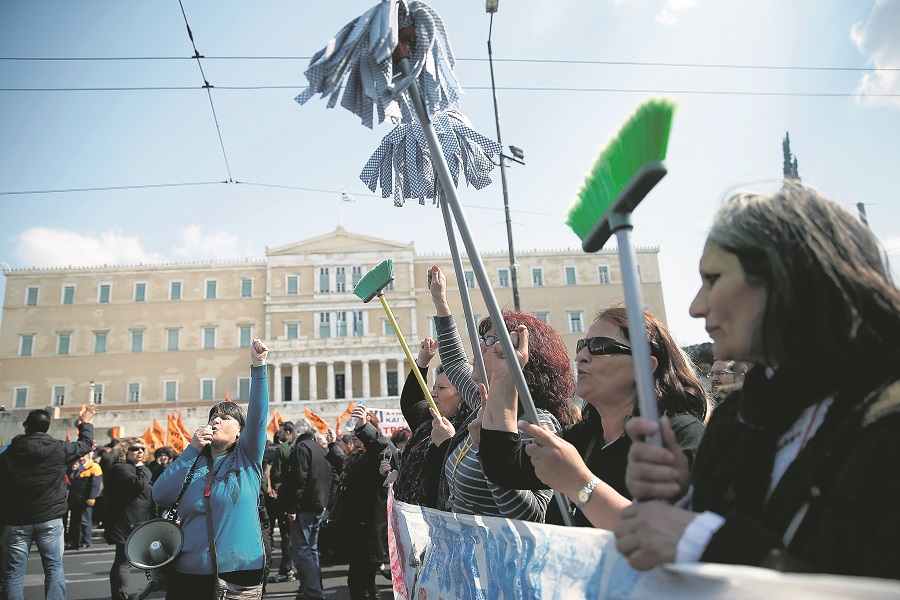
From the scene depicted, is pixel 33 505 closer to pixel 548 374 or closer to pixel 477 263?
pixel 548 374

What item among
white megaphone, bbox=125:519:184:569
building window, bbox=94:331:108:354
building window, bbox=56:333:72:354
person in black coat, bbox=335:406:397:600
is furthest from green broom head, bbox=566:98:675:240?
building window, bbox=56:333:72:354

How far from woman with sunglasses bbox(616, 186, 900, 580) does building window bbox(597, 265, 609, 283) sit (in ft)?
194

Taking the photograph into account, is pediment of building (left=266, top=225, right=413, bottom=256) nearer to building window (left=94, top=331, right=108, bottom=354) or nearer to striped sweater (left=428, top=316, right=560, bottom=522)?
building window (left=94, top=331, right=108, bottom=354)

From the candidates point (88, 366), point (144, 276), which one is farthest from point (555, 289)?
point (88, 366)

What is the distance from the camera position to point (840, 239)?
1188 mm

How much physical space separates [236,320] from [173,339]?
546 cm

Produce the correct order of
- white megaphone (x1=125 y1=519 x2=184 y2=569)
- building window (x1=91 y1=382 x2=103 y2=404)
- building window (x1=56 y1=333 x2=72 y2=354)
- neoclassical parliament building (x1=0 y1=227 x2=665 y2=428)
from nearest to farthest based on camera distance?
white megaphone (x1=125 y1=519 x2=184 y2=569)
building window (x1=91 y1=382 x2=103 y2=404)
neoclassical parliament building (x1=0 y1=227 x2=665 y2=428)
building window (x1=56 y1=333 x2=72 y2=354)

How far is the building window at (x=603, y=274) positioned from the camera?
194 ft

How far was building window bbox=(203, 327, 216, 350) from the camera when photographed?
5527 cm

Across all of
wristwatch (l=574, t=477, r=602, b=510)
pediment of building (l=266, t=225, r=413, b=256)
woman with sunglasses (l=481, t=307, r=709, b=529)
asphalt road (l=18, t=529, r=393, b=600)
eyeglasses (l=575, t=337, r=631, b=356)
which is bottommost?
asphalt road (l=18, t=529, r=393, b=600)

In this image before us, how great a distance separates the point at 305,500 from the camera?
7379mm

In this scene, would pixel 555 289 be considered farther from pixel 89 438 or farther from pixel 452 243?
pixel 452 243

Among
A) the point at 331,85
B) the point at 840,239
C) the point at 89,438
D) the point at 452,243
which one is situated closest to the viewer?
the point at 840,239

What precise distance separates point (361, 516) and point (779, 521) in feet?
16.7
